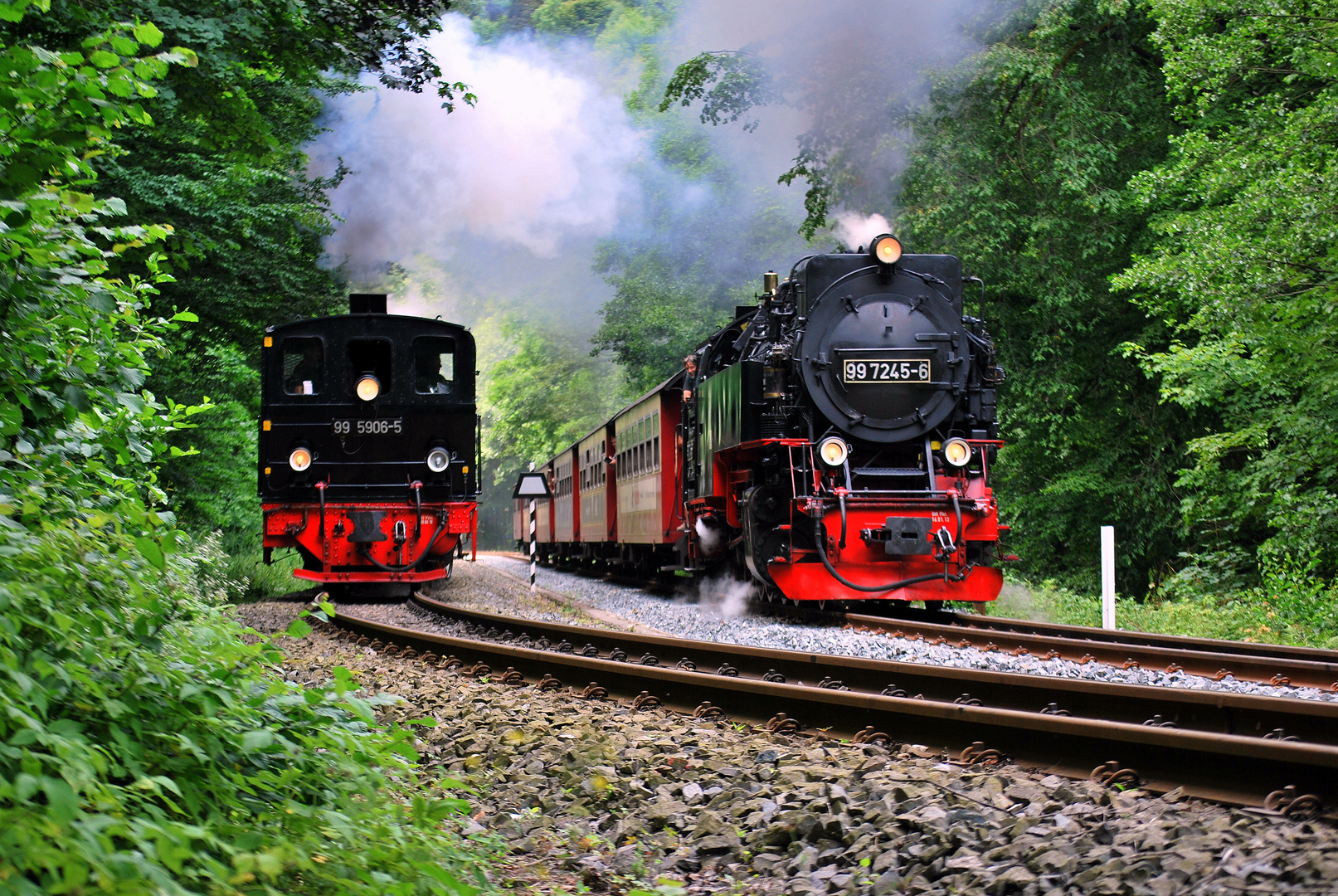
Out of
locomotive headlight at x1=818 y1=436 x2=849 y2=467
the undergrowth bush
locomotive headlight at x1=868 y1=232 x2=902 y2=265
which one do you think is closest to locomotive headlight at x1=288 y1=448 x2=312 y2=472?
locomotive headlight at x1=818 y1=436 x2=849 y2=467

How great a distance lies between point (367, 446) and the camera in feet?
40.6

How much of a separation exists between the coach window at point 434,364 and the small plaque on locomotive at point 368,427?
0.52 metres

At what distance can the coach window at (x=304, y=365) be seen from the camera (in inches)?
494

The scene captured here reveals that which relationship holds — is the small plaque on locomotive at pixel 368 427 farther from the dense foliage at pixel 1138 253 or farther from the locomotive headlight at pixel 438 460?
the dense foliage at pixel 1138 253

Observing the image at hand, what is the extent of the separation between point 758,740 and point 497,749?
1.14 meters

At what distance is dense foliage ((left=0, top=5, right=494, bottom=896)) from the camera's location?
85.0 inches

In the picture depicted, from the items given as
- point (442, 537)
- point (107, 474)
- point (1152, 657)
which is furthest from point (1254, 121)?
point (107, 474)

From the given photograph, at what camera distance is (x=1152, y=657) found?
6688 mm

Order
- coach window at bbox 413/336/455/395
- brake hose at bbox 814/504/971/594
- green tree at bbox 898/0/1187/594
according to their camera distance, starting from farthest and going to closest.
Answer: green tree at bbox 898/0/1187/594, coach window at bbox 413/336/455/395, brake hose at bbox 814/504/971/594

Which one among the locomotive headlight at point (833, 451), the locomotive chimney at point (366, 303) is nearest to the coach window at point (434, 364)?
the locomotive chimney at point (366, 303)

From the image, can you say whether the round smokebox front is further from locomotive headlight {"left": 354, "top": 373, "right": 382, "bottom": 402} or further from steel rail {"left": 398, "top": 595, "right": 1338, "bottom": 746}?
locomotive headlight {"left": 354, "top": 373, "right": 382, "bottom": 402}

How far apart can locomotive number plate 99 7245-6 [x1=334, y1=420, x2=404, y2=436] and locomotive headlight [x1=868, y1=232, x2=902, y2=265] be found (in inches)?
224

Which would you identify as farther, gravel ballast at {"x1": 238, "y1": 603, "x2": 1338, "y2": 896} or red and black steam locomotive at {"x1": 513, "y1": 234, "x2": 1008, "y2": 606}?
red and black steam locomotive at {"x1": 513, "y1": 234, "x2": 1008, "y2": 606}

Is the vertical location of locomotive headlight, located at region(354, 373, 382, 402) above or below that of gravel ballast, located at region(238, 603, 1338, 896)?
above
